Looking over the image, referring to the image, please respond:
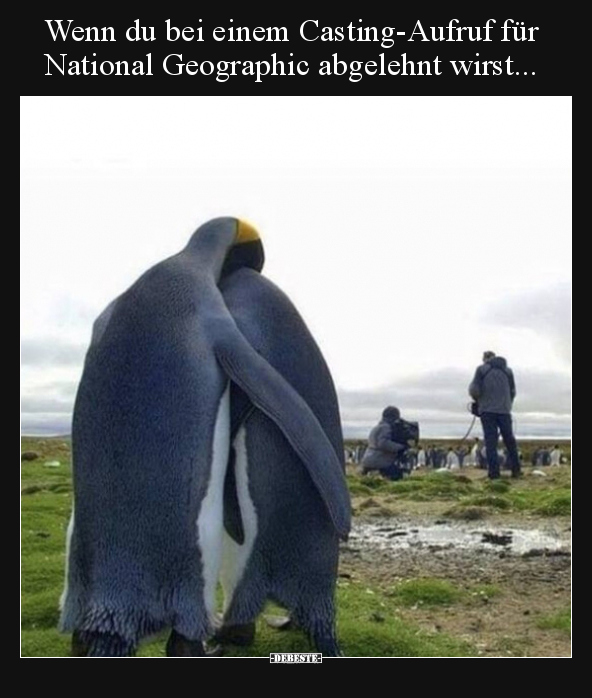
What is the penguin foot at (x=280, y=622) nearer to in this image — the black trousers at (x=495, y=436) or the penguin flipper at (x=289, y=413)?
the penguin flipper at (x=289, y=413)

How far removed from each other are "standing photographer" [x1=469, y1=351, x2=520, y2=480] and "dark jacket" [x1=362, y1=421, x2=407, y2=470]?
1275 mm

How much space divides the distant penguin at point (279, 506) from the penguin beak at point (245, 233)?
0.36 m

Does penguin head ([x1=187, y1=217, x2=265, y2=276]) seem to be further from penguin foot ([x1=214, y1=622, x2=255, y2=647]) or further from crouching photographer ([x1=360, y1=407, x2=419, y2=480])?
crouching photographer ([x1=360, y1=407, x2=419, y2=480])

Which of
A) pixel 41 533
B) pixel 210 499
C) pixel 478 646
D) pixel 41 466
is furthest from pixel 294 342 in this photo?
pixel 41 466

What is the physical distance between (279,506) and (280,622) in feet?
2.36

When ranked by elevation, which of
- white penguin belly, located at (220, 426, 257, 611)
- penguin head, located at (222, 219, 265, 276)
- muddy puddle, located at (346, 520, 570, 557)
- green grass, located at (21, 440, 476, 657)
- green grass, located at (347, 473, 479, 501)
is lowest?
green grass, located at (347, 473, 479, 501)

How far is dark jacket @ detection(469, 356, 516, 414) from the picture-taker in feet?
29.4

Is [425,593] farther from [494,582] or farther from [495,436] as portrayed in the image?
[495,436]

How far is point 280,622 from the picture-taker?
3459mm

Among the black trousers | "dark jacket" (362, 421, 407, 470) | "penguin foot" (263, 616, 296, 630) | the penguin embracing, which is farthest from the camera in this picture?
"dark jacket" (362, 421, 407, 470)

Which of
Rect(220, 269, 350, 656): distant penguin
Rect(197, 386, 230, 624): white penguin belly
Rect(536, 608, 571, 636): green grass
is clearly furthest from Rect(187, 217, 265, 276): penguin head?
Rect(536, 608, 571, 636): green grass

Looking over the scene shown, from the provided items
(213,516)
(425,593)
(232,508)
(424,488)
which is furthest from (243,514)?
(424,488)

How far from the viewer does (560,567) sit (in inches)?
184

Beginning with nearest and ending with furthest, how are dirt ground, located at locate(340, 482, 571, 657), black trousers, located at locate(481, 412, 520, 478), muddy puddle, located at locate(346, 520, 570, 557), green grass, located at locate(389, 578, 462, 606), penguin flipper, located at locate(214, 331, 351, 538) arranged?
penguin flipper, located at locate(214, 331, 351, 538), dirt ground, located at locate(340, 482, 571, 657), green grass, located at locate(389, 578, 462, 606), muddy puddle, located at locate(346, 520, 570, 557), black trousers, located at locate(481, 412, 520, 478)
